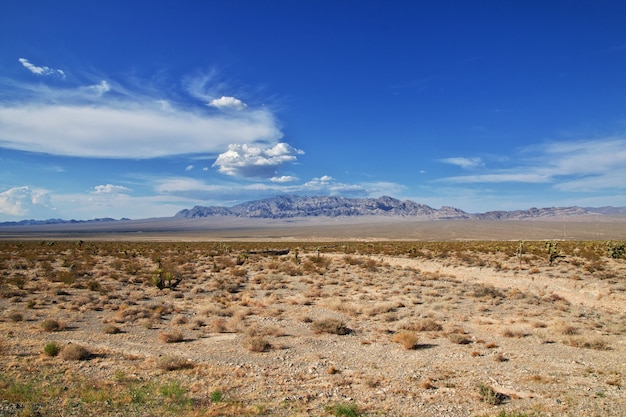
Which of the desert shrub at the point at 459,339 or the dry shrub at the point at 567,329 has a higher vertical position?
the dry shrub at the point at 567,329

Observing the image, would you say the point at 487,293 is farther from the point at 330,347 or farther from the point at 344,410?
the point at 344,410

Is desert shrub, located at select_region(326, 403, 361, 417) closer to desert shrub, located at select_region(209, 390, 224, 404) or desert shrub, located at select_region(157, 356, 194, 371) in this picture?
desert shrub, located at select_region(209, 390, 224, 404)

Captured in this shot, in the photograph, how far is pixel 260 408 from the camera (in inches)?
311

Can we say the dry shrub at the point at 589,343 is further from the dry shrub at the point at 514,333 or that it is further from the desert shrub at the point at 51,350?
the desert shrub at the point at 51,350

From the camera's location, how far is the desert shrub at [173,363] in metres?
10.1

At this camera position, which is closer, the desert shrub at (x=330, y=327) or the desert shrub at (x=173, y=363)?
the desert shrub at (x=173, y=363)

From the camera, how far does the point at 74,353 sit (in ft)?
35.0

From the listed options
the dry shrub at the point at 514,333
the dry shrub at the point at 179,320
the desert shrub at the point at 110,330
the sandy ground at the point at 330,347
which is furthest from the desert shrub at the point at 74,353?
the dry shrub at the point at 514,333

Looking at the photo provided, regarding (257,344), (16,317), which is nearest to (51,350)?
(257,344)

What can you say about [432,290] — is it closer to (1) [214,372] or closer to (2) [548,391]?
(2) [548,391]

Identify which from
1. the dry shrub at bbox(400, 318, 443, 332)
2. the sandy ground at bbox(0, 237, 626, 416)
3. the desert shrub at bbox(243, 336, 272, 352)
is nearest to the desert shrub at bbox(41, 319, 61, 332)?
the sandy ground at bbox(0, 237, 626, 416)

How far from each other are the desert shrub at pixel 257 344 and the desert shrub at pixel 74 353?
457 centimetres

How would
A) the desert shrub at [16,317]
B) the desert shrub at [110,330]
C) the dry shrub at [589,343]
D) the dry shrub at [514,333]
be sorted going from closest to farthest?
the dry shrub at [589,343], the dry shrub at [514,333], the desert shrub at [110,330], the desert shrub at [16,317]

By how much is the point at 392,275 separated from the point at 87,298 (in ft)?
68.2
